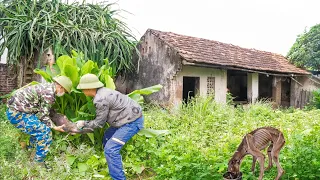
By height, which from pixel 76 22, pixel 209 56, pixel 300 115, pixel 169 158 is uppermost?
pixel 76 22

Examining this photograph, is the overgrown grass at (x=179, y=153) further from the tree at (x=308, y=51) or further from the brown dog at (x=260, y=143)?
the tree at (x=308, y=51)

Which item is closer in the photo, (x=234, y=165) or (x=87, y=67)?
(x=234, y=165)

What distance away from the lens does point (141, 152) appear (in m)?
5.90

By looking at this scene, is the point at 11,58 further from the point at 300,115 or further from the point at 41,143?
the point at 300,115

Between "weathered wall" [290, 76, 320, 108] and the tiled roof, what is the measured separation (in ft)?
1.79

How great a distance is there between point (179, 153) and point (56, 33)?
701 cm

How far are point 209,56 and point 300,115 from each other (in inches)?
152

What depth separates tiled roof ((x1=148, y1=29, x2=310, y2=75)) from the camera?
11938 mm

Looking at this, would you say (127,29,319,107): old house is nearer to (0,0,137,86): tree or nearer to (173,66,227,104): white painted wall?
(173,66,227,104): white painted wall

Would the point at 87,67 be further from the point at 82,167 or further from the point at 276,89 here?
the point at 276,89

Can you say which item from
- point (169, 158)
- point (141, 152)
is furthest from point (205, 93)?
point (169, 158)

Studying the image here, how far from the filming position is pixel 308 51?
1834cm

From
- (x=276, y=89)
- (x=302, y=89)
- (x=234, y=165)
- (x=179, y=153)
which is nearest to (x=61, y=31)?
(x=179, y=153)

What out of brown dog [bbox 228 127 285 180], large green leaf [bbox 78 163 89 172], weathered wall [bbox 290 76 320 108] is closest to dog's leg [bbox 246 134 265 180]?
brown dog [bbox 228 127 285 180]
